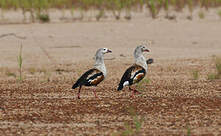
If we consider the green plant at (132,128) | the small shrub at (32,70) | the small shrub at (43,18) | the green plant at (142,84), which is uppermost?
the small shrub at (43,18)

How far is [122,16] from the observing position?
2627 centimetres

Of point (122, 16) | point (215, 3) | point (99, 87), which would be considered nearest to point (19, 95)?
point (99, 87)

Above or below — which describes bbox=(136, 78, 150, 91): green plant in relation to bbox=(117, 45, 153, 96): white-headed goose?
below

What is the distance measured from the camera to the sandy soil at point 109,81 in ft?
30.7

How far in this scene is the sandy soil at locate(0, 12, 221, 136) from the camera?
9367 mm

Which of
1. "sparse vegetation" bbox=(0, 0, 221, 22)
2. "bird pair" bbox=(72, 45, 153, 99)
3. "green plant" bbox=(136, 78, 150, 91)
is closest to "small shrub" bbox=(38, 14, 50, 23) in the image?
"sparse vegetation" bbox=(0, 0, 221, 22)

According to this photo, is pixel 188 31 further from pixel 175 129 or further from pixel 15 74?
pixel 175 129

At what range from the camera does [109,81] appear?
13875 millimetres

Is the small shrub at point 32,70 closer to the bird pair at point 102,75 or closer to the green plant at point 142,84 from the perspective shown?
the green plant at point 142,84

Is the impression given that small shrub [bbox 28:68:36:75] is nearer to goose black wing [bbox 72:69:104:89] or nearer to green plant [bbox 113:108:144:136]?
goose black wing [bbox 72:69:104:89]

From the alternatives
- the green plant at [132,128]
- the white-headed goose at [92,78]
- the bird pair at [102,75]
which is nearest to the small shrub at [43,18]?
the bird pair at [102,75]

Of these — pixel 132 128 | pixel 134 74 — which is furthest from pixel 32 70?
pixel 132 128

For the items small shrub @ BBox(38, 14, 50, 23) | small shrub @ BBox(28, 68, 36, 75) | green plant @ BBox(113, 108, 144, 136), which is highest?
small shrub @ BBox(38, 14, 50, 23)

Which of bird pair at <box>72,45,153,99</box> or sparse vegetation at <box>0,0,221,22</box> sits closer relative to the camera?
bird pair at <box>72,45,153,99</box>
